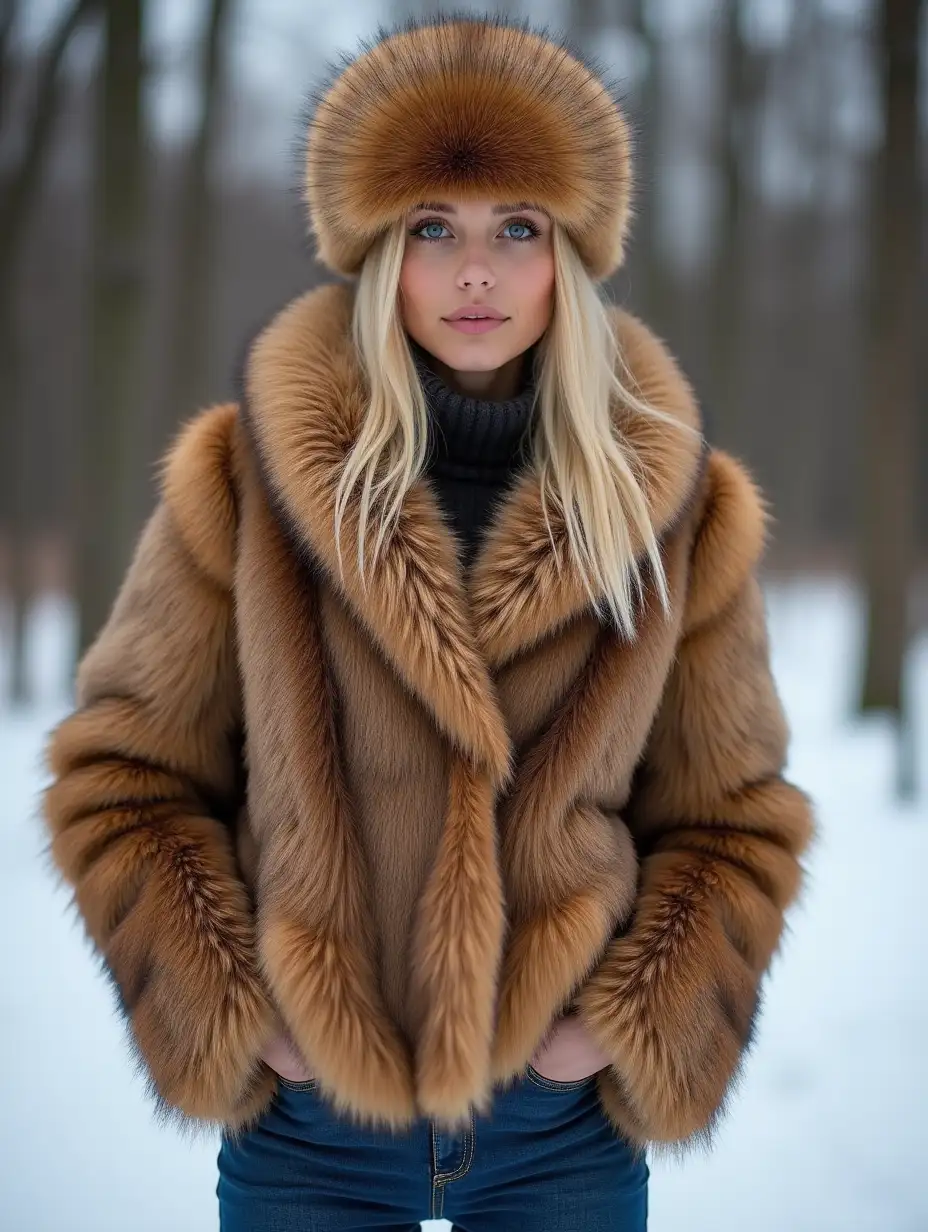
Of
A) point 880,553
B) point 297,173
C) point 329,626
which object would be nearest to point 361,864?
point 329,626

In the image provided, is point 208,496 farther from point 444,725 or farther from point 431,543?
point 444,725

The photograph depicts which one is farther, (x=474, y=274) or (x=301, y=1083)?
(x=474, y=274)

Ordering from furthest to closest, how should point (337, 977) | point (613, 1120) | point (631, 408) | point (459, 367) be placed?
point (631, 408) < point (459, 367) < point (613, 1120) < point (337, 977)

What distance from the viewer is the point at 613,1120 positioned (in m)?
1.55

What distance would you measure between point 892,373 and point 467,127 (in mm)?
5851

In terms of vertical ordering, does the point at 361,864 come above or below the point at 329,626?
below

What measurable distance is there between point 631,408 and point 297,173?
753 mm

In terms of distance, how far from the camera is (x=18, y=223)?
709 centimetres

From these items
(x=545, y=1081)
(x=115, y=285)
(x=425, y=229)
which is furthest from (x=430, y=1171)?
(x=115, y=285)

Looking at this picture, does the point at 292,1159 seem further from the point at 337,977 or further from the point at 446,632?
the point at 446,632

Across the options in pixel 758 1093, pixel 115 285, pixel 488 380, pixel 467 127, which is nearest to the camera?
pixel 467 127

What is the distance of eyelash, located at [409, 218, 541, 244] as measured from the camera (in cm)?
165

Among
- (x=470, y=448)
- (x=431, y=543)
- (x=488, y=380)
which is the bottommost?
(x=431, y=543)

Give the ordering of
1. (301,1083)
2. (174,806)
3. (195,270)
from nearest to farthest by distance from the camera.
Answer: (301,1083) < (174,806) < (195,270)
